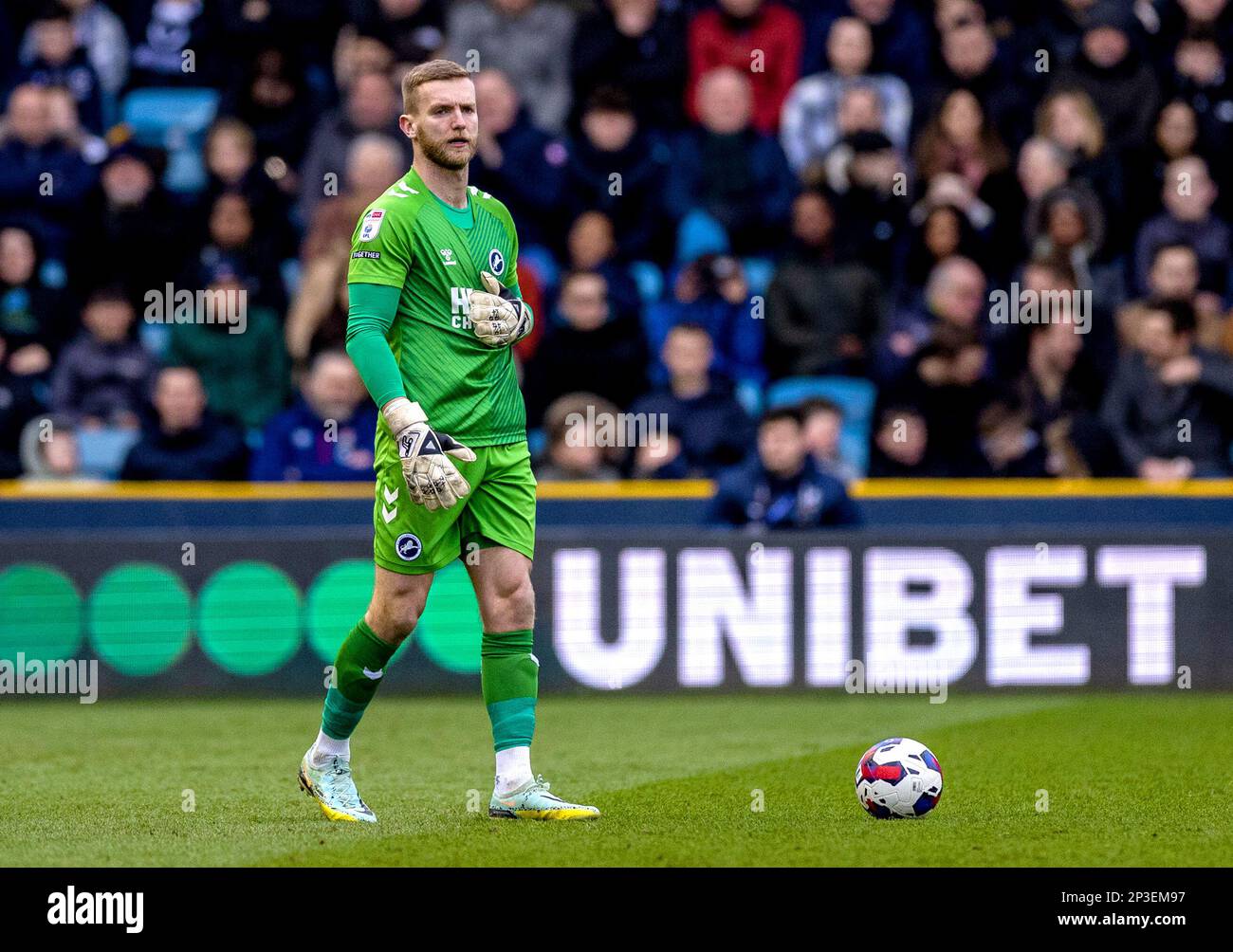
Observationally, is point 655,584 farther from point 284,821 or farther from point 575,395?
point 284,821

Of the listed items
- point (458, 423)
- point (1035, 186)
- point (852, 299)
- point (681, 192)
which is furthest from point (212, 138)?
point (458, 423)

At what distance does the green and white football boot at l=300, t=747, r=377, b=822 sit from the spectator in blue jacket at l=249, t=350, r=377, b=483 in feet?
16.9

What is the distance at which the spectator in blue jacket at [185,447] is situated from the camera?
11.7 m

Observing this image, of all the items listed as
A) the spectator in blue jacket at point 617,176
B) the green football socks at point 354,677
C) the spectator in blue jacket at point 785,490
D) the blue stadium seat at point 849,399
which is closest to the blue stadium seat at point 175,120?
the spectator in blue jacket at point 617,176

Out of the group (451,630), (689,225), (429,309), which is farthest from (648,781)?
(689,225)

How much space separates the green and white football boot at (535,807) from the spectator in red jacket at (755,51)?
7.71m

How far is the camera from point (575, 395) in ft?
39.2

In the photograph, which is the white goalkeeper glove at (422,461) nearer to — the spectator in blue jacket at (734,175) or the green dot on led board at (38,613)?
the green dot on led board at (38,613)

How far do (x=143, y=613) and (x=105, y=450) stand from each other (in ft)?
4.92

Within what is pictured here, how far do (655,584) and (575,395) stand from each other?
1.57 meters

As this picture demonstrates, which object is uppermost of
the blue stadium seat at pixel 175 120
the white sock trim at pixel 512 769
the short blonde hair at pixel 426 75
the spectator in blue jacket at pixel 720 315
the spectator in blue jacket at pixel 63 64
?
the spectator in blue jacket at pixel 63 64

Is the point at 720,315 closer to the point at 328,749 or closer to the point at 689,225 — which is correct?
the point at 689,225

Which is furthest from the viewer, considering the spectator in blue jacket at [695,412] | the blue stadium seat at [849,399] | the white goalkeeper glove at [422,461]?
the blue stadium seat at [849,399]

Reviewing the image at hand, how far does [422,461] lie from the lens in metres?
6.01
